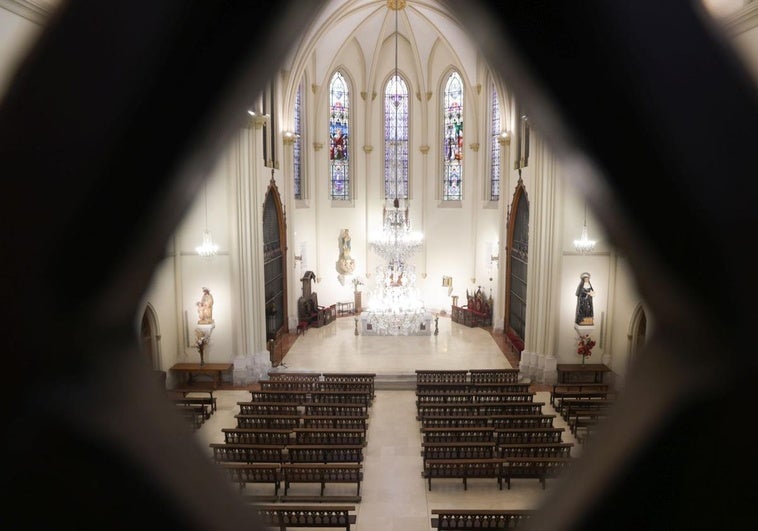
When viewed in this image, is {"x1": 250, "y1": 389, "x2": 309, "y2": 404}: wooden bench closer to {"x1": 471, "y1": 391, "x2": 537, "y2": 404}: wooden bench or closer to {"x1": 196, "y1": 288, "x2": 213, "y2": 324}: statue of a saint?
{"x1": 196, "y1": 288, "x2": 213, "y2": 324}: statue of a saint

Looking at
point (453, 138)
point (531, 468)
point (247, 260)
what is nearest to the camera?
point (531, 468)

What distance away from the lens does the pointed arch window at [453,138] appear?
77.3 feet

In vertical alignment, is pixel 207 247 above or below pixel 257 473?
above

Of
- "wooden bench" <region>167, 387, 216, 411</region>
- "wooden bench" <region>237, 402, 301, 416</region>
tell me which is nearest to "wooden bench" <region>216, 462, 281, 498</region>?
"wooden bench" <region>237, 402, 301, 416</region>

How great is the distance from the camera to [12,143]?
0.65m

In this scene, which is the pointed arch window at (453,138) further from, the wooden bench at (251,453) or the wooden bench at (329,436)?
the wooden bench at (251,453)

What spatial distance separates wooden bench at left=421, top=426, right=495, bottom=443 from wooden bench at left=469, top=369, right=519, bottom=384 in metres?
3.50

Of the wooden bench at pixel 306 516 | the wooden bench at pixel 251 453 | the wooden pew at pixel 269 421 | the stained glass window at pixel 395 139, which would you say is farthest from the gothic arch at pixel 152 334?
the stained glass window at pixel 395 139

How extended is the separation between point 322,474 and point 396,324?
30.4ft

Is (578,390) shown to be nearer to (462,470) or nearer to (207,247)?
(462,470)

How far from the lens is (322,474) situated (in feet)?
28.6

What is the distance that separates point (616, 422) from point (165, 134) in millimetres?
776

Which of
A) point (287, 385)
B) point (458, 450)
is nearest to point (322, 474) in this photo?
point (458, 450)

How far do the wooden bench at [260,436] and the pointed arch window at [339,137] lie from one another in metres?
15.0
